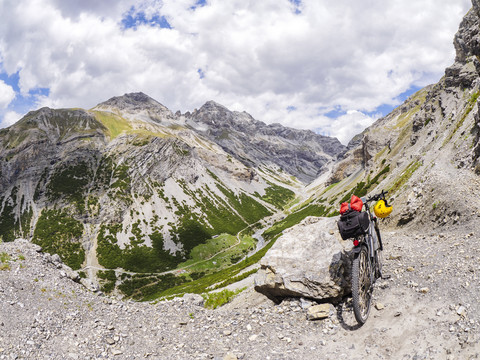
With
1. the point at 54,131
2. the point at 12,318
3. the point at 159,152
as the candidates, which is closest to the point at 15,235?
the point at 159,152

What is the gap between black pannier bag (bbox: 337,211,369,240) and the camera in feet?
29.4

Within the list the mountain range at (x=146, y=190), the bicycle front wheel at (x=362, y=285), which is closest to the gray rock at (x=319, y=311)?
the bicycle front wheel at (x=362, y=285)

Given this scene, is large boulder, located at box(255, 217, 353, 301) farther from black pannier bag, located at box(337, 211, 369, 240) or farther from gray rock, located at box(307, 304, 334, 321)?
black pannier bag, located at box(337, 211, 369, 240)

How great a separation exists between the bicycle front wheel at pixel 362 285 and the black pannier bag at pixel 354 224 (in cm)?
74

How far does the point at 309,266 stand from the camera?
12094mm

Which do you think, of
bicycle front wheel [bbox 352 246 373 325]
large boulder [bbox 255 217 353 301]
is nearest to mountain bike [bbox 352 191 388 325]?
bicycle front wheel [bbox 352 246 373 325]

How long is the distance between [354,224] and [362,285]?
92.1 inches

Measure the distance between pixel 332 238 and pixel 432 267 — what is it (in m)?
4.15

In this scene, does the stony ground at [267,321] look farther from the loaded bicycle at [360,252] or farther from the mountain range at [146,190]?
the mountain range at [146,190]

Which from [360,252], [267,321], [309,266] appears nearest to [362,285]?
[360,252]

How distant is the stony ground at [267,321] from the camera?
25.5 feet

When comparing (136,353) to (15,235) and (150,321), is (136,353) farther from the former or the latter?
(15,235)

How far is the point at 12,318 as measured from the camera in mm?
10703

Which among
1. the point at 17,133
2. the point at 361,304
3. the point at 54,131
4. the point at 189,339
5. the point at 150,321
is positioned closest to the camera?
the point at 361,304
